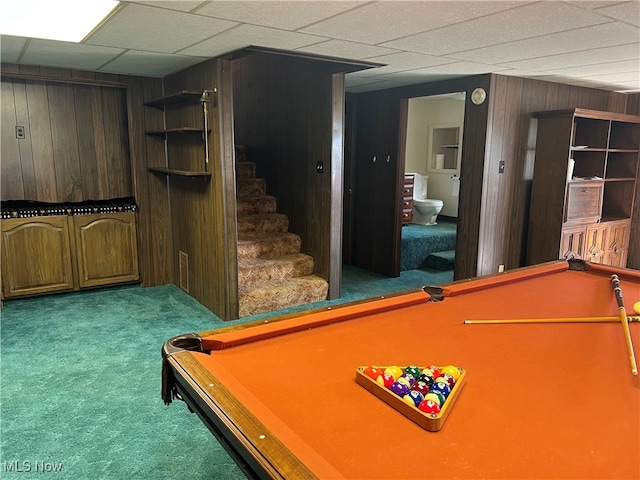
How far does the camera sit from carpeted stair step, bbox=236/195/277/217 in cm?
488

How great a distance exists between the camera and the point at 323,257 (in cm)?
443

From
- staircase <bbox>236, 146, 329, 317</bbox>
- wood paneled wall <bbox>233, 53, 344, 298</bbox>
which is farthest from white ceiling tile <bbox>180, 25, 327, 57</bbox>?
staircase <bbox>236, 146, 329, 317</bbox>

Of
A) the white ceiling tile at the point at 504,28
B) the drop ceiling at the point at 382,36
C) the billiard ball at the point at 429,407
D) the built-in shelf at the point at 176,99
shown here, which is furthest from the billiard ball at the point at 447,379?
the built-in shelf at the point at 176,99

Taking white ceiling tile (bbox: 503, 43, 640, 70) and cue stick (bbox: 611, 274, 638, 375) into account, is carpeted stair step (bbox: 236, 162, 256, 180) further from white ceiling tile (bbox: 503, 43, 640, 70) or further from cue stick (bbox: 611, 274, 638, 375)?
cue stick (bbox: 611, 274, 638, 375)

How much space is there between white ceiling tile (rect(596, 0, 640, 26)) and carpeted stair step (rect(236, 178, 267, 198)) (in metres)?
3.50

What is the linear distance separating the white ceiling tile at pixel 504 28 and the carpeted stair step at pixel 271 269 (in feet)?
7.09

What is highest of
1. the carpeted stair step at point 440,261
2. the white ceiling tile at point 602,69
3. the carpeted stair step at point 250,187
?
the white ceiling tile at point 602,69

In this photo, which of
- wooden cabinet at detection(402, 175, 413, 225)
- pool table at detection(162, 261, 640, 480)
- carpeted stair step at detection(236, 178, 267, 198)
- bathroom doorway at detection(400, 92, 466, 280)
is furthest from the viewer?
bathroom doorway at detection(400, 92, 466, 280)

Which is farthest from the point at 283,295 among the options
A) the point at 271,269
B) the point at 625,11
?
the point at 625,11

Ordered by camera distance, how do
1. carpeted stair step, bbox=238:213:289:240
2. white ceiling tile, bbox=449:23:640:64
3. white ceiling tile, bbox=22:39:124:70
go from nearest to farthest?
white ceiling tile, bbox=449:23:640:64
white ceiling tile, bbox=22:39:124:70
carpeted stair step, bbox=238:213:289:240

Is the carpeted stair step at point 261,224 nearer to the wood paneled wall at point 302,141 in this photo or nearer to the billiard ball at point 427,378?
the wood paneled wall at point 302,141

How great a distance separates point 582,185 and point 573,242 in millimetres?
570

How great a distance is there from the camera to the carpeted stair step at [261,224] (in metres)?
4.70

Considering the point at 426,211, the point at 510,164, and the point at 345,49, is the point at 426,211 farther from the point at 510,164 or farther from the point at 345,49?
the point at 345,49
